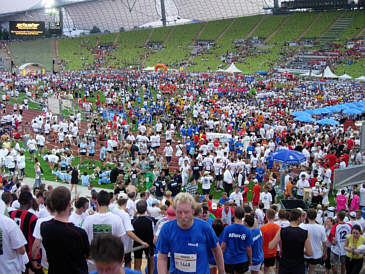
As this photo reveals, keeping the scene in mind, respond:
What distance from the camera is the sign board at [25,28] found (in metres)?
72.2

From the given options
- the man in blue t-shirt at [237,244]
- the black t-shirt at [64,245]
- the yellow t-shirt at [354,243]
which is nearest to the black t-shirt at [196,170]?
the yellow t-shirt at [354,243]

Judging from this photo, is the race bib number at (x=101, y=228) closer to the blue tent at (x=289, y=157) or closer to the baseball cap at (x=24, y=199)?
the baseball cap at (x=24, y=199)

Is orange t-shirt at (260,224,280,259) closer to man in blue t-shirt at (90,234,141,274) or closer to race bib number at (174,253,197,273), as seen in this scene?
race bib number at (174,253,197,273)

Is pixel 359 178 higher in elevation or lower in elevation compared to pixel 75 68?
lower

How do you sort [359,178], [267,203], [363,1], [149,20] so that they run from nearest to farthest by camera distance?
[359,178] → [267,203] → [363,1] → [149,20]

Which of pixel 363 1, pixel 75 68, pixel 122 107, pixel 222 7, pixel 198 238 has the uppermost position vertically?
pixel 222 7

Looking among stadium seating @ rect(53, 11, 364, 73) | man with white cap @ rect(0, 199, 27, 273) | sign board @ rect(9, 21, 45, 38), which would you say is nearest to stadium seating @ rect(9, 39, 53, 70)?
sign board @ rect(9, 21, 45, 38)

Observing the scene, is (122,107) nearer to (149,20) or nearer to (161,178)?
(161,178)

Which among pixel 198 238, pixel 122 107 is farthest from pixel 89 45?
pixel 198 238

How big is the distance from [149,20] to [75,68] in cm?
4325

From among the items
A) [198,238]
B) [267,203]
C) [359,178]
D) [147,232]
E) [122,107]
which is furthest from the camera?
[122,107]

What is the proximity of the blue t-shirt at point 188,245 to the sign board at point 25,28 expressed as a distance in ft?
253

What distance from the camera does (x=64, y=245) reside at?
354 centimetres

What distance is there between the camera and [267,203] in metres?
10.1
